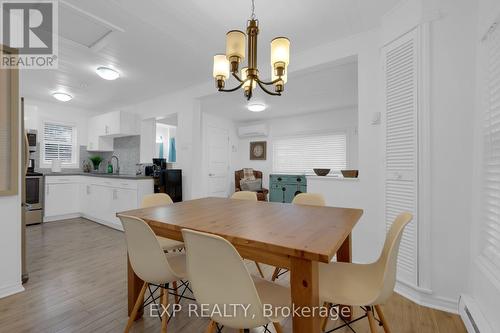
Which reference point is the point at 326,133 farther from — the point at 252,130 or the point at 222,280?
the point at 222,280

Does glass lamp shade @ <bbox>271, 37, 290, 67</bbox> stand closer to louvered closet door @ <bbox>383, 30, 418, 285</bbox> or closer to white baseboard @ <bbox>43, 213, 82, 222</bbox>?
louvered closet door @ <bbox>383, 30, 418, 285</bbox>

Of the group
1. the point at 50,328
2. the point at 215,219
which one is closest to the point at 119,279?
the point at 50,328

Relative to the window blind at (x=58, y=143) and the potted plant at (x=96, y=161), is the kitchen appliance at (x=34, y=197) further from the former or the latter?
the potted plant at (x=96, y=161)

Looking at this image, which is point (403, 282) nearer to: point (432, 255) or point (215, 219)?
point (432, 255)

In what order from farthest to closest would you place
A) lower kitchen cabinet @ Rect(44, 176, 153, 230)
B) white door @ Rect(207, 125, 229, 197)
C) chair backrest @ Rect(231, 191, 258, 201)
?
white door @ Rect(207, 125, 229, 197)
lower kitchen cabinet @ Rect(44, 176, 153, 230)
chair backrest @ Rect(231, 191, 258, 201)

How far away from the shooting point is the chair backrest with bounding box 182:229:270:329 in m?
0.85

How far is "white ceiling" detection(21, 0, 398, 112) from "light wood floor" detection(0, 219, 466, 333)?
8.07 feet

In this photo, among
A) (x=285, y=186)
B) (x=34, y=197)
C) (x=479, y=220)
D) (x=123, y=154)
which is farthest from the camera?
(x=285, y=186)

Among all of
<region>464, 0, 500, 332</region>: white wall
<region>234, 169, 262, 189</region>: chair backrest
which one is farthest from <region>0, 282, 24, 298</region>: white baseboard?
<region>234, 169, 262, 189</region>: chair backrest

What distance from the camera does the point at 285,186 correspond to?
5.61 m

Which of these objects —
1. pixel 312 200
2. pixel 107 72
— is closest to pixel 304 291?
pixel 312 200

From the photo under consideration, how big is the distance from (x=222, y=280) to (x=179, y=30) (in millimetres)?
2371

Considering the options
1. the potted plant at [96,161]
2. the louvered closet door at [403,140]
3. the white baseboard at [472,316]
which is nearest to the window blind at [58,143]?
the potted plant at [96,161]

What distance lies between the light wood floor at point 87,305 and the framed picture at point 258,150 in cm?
416
